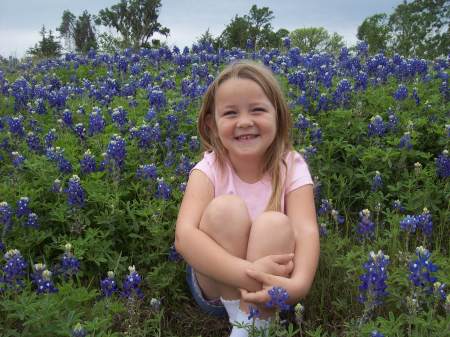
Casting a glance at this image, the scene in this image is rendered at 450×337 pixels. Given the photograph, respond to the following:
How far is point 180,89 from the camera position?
6.46m

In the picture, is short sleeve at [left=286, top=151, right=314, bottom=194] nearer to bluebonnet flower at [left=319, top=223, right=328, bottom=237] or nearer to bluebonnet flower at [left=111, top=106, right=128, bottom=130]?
bluebonnet flower at [left=319, top=223, right=328, bottom=237]

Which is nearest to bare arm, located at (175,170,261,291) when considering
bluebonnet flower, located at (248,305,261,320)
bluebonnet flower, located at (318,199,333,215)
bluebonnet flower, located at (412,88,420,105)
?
bluebonnet flower, located at (248,305,261,320)

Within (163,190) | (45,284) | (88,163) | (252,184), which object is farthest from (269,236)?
(88,163)

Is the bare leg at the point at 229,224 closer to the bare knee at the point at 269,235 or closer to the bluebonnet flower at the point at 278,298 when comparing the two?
the bare knee at the point at 269,235

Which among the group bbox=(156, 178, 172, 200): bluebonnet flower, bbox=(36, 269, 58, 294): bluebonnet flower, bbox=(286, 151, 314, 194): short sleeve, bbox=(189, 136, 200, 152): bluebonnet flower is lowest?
bbox=(36, 269, 58, 294): bluebonnet flower

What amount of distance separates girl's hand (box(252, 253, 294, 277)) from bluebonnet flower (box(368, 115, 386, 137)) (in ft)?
7.20

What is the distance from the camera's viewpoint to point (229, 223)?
113 inches

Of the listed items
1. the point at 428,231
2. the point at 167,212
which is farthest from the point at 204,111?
the point at 428,231

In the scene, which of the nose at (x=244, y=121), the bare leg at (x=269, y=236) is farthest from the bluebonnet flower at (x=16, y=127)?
the bare leg at (x=269, y=236)

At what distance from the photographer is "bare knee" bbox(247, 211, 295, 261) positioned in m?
2.78

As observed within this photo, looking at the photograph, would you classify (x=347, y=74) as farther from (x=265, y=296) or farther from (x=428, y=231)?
(x=265, y=296)

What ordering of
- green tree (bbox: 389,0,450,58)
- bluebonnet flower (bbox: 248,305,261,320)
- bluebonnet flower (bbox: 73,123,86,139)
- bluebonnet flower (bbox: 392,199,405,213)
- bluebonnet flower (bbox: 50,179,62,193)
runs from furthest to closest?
green tree (bbox: 389,0,450,58) → bluebonnet flower (bbox: 73,123,86,139) → bluebonnet flower (bbox: 392,199,405,213) → bluebonnet flower (bbox: 50,179,62,193) → bluebonnet flower (bbox: 248,305,261,320)

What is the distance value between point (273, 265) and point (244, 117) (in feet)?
2.72

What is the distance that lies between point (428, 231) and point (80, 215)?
216 cm
